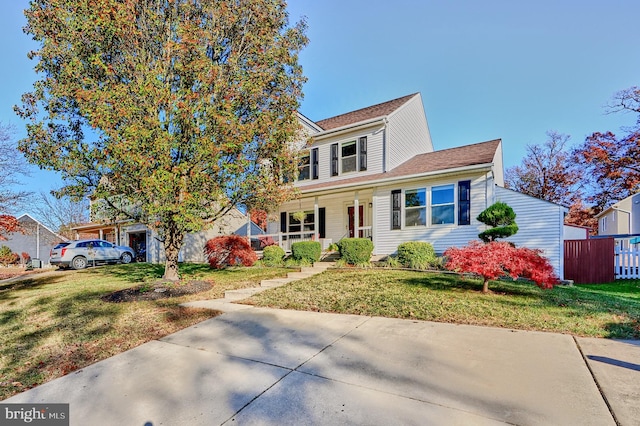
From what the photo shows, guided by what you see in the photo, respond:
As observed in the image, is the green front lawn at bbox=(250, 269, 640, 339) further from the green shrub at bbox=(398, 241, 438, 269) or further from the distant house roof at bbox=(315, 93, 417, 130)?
the distant house roof at bbox=(315, 93, 417, 130)

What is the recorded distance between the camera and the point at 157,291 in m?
7.89

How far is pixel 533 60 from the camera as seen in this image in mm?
13609

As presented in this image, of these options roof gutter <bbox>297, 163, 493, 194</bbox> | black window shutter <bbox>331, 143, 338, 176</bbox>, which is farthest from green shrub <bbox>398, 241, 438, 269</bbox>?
black window shutter <bbox>331, 143, 338, 176</bbox>

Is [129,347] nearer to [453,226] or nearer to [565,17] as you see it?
[453,226]

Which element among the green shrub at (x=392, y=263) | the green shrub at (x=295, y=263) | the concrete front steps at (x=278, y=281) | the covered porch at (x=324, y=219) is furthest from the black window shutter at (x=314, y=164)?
the green shrub at (x=392, y=263)

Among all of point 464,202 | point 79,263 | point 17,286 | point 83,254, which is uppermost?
point 464,202

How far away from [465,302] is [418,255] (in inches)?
185

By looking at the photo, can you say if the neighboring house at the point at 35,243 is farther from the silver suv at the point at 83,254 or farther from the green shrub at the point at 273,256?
the green shrub at the point at 273,256

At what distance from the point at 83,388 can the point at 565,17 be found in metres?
15.5

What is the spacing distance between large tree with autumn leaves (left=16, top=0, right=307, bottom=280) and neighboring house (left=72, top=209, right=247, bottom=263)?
10.4 metres

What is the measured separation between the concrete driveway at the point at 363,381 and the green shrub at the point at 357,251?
266 inches

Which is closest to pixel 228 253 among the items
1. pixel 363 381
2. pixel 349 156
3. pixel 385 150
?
pixel 349 156

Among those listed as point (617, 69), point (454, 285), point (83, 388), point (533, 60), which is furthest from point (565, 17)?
point (83, 388)

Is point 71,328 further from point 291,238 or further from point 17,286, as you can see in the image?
point 291,238
